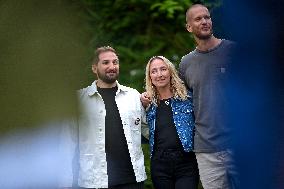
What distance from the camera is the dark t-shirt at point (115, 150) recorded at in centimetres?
328

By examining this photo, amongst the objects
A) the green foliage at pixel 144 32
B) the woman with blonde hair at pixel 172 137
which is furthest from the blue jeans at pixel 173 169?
the green foliage at pixel 144 32

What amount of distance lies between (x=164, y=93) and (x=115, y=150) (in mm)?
560

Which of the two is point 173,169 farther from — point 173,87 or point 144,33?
point 144,33

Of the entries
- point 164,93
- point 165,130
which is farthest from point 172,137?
point 164,93

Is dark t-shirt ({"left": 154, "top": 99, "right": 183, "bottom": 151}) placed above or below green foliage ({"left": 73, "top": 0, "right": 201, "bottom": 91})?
below

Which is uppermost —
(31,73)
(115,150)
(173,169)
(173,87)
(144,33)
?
(144,33)

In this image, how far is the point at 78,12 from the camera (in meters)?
0.44

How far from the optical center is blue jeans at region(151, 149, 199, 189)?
130 inches

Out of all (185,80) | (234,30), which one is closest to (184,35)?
(185,80)

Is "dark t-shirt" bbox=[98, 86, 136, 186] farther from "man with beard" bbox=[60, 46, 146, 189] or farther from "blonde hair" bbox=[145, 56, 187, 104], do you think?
"blonde hair" bbox=[145, 56, 187, 104]

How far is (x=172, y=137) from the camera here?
333cm

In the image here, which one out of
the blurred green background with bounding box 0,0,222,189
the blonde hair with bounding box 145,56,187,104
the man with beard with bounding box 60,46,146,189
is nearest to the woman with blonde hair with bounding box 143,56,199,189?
the blonde hair with bounding box 145,56,187,104

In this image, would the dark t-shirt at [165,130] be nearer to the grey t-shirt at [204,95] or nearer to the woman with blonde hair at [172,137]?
the woman with blonde hair at [172,137]

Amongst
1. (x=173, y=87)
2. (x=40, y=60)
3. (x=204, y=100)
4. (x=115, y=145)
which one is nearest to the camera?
(x=40, y=60)
